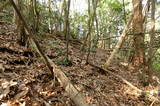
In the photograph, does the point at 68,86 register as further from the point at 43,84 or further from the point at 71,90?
the point at 43,84

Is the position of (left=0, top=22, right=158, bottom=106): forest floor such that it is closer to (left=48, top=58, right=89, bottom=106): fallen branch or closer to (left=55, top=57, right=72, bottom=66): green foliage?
(left=55, top=57, right=72, bottom=66): green foliage

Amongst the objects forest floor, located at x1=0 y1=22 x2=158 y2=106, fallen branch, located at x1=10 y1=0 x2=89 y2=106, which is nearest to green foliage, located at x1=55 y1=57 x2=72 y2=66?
forest floor, located at x1=0 y1=22 x2=158 y2=106

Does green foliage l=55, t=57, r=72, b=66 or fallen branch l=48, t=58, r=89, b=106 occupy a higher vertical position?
green foliage l=55, t=57, r=72, b=66

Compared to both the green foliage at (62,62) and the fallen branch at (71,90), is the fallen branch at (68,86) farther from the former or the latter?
the green foliage at (62,62)

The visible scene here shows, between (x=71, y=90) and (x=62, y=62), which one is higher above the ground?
(x=62, y=62)

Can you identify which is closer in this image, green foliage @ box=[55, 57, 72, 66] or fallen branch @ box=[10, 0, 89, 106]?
fallen branch @ box=[10, 0, 89, 106]

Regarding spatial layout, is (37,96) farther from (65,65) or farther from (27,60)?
(65,65)

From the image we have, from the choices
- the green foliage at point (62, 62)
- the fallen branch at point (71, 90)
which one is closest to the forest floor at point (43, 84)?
the green foliage at point (62, 62)

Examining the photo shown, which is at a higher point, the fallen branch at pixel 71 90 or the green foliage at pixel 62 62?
the green foliage at pixel 62 62

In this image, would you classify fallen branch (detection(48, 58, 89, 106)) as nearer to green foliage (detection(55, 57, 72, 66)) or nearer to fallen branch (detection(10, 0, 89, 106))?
fallen branch (detection(10, 0, 89, 106))

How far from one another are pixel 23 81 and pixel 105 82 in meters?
2.06

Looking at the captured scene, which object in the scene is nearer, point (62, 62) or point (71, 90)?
point (71, 90)

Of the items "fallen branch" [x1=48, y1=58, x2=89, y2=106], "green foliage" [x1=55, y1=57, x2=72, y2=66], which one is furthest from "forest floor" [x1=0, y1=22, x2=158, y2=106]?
"fallen branch" [x1=48, y1=58, x2=89, y2=106]

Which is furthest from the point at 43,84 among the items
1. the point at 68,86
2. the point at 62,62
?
the point at 62,62
